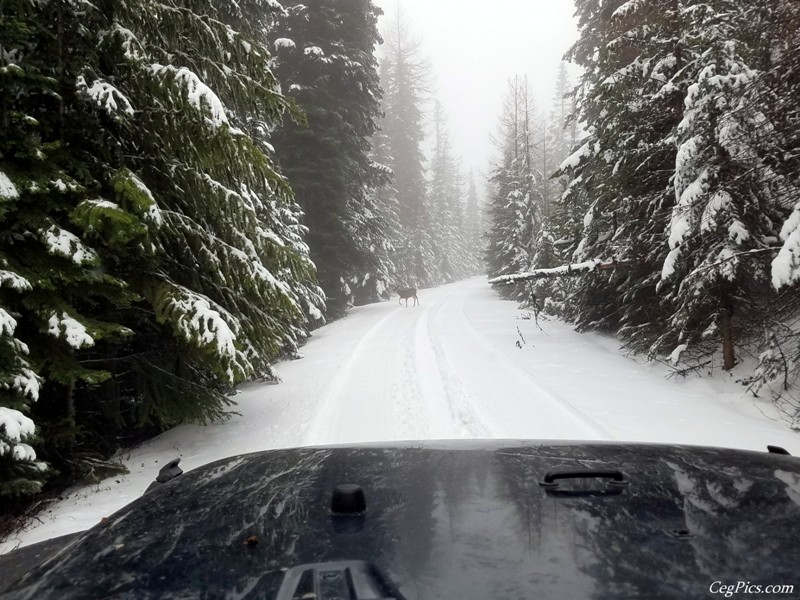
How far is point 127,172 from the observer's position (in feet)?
15.9

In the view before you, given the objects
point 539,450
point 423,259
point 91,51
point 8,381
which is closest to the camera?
point 539,450

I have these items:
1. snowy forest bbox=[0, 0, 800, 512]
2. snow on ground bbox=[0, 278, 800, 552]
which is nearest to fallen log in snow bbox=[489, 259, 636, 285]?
snowy forest bbox=[0, 0, 800, 512]

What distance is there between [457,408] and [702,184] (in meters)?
5.68

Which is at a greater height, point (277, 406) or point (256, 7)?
point (256, 7)

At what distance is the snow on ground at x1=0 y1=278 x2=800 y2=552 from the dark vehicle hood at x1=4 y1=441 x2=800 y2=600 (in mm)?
→ 3489

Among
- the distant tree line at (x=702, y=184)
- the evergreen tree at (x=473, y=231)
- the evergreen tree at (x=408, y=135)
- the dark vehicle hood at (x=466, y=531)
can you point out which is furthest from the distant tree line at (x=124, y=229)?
the evergreen tree at (x=473, y=231)

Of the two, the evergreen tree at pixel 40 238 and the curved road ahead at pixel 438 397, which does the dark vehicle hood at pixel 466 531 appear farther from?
the curved road ahead at pixel 438 397

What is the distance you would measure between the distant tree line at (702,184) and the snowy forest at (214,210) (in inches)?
1.8

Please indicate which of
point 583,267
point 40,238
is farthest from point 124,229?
point 583,267

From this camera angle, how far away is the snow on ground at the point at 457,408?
5652 mm

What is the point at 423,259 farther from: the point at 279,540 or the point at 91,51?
the point at 279,540

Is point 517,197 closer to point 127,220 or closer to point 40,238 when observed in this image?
point 127,220

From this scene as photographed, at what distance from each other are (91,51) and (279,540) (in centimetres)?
613

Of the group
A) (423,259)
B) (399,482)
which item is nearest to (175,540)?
(399,482)
